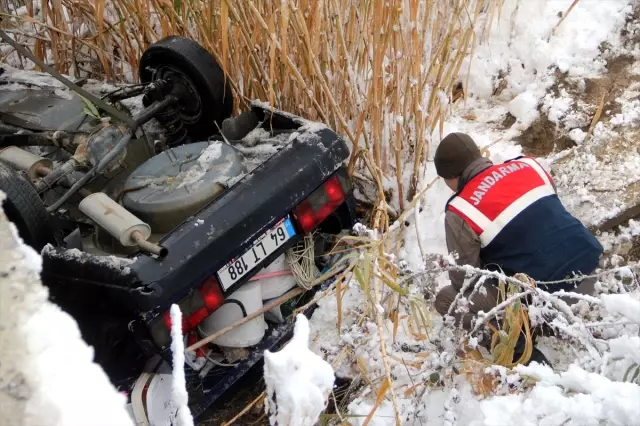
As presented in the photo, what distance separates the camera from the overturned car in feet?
6.22

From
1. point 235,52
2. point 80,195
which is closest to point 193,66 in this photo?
point 235,52

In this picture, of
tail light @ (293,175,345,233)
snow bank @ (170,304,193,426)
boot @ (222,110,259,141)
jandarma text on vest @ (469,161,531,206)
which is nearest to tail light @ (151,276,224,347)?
tail light @ (293,175,345,233)

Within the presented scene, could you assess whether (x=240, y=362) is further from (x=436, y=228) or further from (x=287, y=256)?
(x=436, y=228)

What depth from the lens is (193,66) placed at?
8.51ft

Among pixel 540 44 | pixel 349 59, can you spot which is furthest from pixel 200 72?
pixel 540 44

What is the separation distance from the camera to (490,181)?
2.34 meters

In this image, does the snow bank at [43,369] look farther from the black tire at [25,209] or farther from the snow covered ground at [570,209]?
the black tire at [25,209]

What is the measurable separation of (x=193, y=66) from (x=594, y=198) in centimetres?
191

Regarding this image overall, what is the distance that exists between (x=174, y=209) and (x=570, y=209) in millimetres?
1848

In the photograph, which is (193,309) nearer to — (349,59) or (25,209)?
(25,209)

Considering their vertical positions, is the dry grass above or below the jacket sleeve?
above

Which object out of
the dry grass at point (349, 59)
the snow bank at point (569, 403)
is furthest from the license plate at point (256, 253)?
the snow bank at point (569, 403)

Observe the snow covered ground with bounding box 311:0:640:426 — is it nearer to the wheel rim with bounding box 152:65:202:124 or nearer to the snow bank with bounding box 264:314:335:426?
the snow bank with bounding box 264:314:335:426

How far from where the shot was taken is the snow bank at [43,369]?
0.70 m
